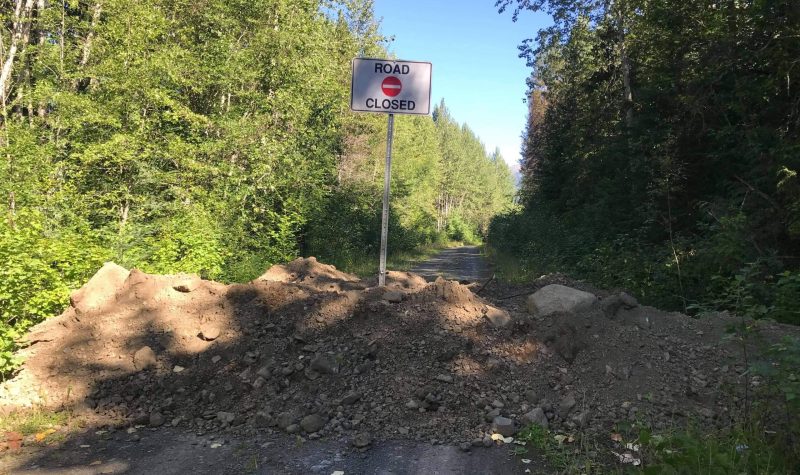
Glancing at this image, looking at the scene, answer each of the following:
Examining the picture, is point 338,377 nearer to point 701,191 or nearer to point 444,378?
point 444,378

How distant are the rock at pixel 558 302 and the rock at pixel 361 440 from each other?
9.31 ft

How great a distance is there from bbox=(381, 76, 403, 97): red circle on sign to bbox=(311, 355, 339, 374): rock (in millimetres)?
3604

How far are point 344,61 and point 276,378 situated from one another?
20.9 metres

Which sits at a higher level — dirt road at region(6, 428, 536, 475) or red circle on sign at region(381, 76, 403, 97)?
red circle on sign at region(381, 76, 403, 97)

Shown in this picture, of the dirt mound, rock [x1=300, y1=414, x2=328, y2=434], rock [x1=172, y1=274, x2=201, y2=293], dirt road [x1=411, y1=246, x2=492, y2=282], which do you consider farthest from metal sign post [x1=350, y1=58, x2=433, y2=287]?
dirt road [x1=411, y1=246, x2=492, y2=282]

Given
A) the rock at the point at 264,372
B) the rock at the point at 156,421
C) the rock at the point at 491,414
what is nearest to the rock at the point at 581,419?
the rock at the point at 491,414

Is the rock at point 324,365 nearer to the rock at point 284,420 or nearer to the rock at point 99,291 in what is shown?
the rock at point 284,420

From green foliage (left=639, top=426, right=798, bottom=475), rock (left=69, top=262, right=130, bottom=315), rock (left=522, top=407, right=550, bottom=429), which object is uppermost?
rock (left=69, top=262, right=130, bottom=315)

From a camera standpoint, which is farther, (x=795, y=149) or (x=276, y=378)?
(x=795, y=149)

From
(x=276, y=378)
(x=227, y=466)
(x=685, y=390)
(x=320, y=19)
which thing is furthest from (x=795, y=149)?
(x=320, y=19)

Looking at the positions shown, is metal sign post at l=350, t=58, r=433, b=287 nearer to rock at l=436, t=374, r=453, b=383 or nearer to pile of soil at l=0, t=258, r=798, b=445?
pile of soil at l=0, t=258, r=798, b=445

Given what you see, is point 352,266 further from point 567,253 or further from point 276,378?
point 276,378

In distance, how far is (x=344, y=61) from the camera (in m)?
22.8

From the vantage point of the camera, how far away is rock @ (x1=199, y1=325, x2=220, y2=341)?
5059mm
